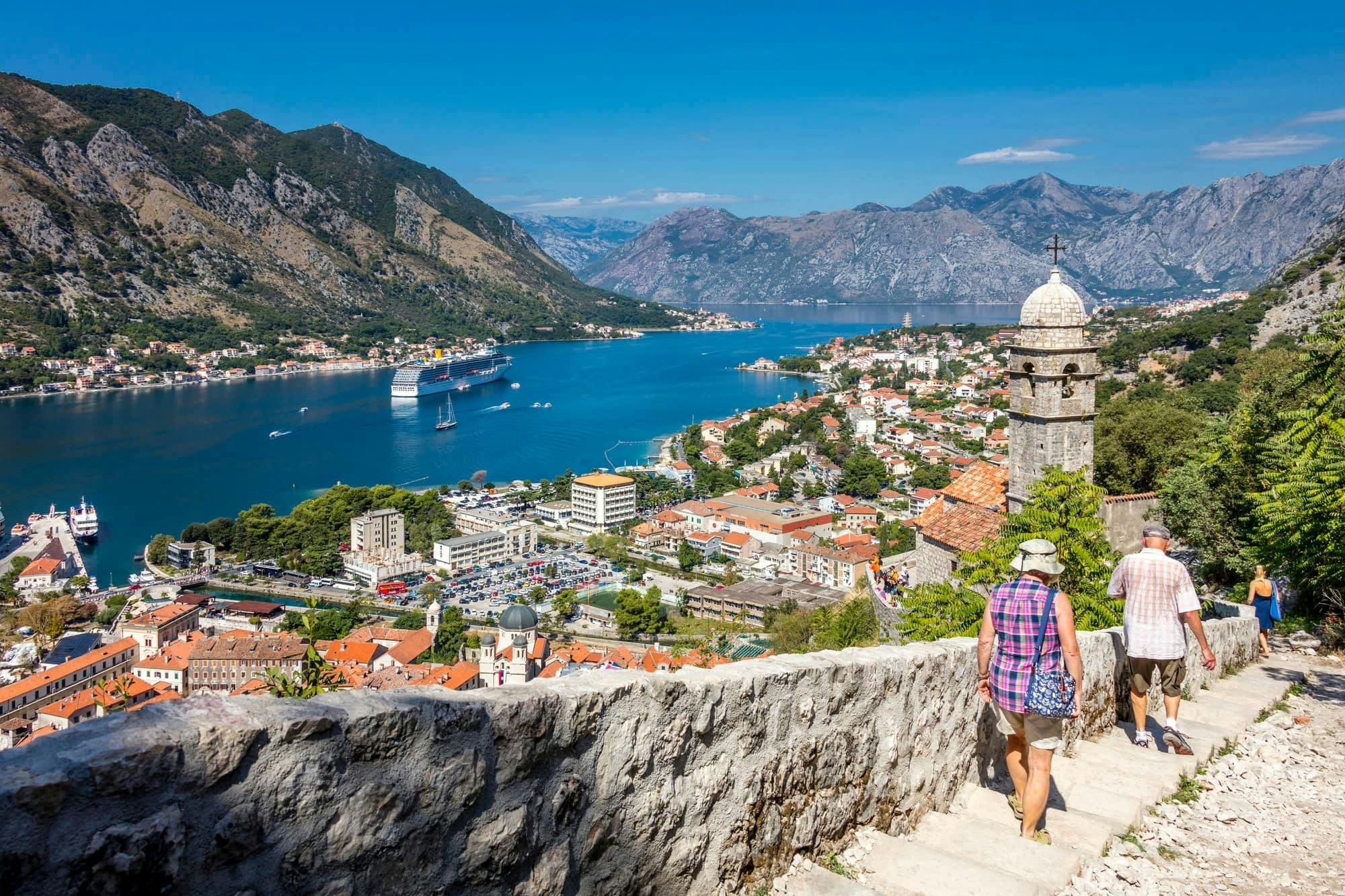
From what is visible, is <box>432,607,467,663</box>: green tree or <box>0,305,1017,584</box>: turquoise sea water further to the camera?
<box>0,305,1017,584</box>: turquoise sea water

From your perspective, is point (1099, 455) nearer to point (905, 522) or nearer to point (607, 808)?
point (607, 808)

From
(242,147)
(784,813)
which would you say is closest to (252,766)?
(784,813)

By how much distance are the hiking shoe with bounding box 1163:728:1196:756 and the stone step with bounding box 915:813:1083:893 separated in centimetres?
132

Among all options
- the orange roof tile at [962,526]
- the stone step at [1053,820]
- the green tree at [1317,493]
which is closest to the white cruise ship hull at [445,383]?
the orange roof tile at [962,526]

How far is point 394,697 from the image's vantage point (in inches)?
77.1

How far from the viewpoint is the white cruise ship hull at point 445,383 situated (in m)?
81.4

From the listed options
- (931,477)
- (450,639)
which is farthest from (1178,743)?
(931,477)

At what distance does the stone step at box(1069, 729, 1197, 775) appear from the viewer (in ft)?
12.9

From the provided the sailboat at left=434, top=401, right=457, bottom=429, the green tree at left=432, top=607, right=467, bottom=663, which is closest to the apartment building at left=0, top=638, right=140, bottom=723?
the green tree at left=432, top=607, right=467, bottom=663

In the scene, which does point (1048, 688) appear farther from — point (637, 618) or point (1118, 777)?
point (637, 618)

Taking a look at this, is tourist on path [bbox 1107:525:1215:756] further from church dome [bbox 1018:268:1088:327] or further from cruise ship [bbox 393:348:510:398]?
cruise ship [bbox 393:348:510:398]

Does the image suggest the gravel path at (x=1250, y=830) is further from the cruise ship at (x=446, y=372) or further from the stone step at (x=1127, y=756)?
the cruise ship at (x=446, y=372)

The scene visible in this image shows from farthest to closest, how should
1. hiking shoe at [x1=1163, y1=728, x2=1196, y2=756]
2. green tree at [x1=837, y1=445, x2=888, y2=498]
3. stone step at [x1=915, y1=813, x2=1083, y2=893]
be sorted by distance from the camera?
green tree at [x1=837, y1=445, x2=888, y2=498]
hiking shoe at [x1=1163, y1=728, x2=1196, y2=756]
stone step at [x1=915, y1=813, x2=1083, y2=893]

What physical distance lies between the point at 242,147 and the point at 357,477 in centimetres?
12316
